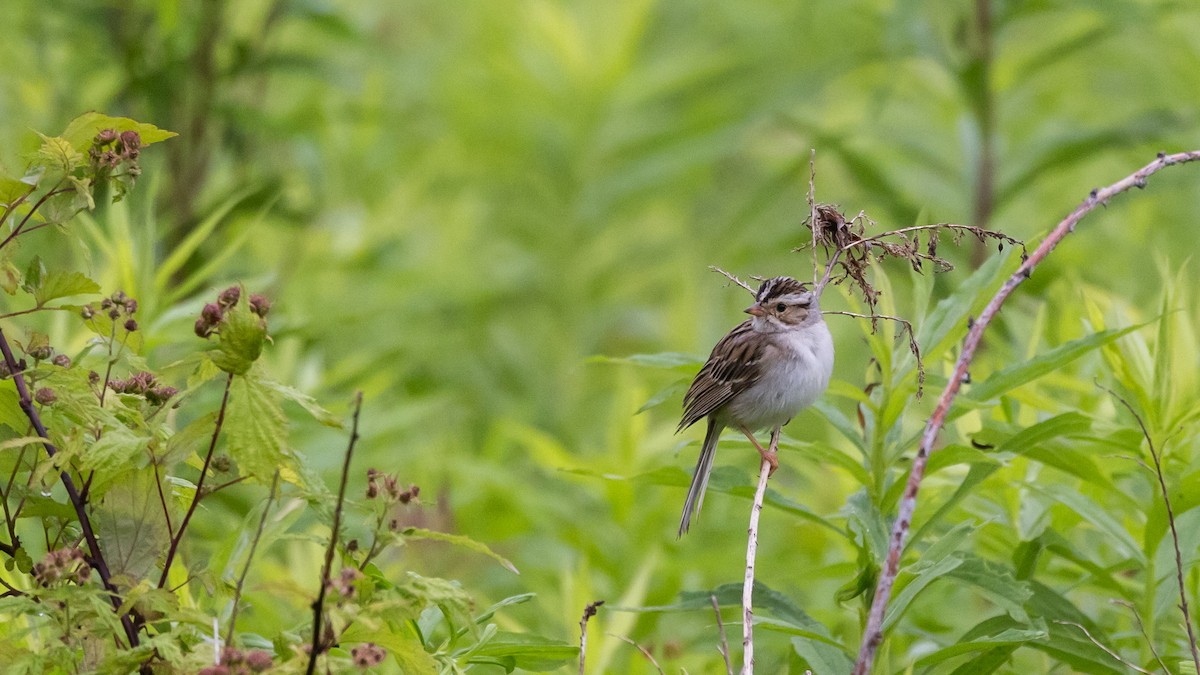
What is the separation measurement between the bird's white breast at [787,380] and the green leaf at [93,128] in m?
1.45

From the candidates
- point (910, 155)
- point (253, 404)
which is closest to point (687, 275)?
point (910, 155)

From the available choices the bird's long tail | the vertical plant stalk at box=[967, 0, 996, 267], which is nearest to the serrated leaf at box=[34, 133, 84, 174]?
the bird's long tail

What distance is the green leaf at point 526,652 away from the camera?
2.23 metres

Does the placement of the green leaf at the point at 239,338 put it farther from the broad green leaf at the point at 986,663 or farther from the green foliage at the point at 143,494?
the broad green leaf at the point at 986,663

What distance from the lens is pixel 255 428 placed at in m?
1.79

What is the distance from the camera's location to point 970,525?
2.46 m

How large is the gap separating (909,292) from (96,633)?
4.10m

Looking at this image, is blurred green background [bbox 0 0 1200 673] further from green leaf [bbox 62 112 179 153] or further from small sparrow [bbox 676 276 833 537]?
green leaf [bbox 62 112 179 153]

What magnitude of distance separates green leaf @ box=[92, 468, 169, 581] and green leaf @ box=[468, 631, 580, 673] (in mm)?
543

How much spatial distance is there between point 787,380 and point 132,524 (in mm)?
1486

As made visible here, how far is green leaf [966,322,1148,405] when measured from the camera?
253 cm

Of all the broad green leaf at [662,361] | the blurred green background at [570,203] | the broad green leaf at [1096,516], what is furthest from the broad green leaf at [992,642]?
the broad green leaf at [662,361]

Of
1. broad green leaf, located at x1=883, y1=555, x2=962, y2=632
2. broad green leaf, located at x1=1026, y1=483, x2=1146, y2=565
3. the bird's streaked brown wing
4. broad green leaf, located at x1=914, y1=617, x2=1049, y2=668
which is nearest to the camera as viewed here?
broad green leaf, located at x1=883, y1=555, x2=962, y2=632

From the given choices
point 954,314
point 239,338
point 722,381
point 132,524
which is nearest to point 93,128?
point 239,338
